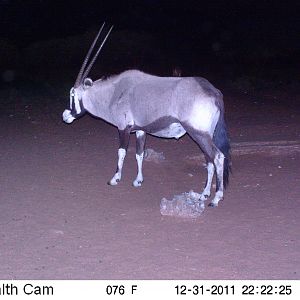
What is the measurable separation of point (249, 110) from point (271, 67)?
10.8 m

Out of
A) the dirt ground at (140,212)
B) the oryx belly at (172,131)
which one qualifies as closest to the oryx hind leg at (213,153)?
the dirt ground at (140,212)

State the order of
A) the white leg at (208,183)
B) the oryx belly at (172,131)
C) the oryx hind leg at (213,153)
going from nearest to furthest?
1. the oryx hind leg at (213,153)
2. the white leg at (208,183)
3. the oryx belly at (172,131)

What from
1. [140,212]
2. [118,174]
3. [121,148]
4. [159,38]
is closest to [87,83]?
[121,148]

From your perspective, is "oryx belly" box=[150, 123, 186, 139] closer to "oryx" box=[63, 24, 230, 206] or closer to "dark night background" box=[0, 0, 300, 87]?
"oryx" box=[63, 24, 230, 206]

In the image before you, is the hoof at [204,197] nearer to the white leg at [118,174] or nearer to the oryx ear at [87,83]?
the white leg at [118,174]

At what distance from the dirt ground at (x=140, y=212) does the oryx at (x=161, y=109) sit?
1.72 feet

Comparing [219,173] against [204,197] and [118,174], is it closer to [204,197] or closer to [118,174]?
[204,197]

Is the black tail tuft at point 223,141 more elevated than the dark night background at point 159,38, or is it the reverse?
the dark night background at point 159,38

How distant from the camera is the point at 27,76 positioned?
23.4 metres

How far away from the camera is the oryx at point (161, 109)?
7.75 metres

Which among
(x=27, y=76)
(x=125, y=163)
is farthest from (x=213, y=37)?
(x=125, y=163)

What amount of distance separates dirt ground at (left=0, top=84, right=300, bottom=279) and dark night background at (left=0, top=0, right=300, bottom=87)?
1029cm

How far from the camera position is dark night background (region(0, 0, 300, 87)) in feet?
82.9

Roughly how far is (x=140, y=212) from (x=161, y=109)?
5.02 ft
